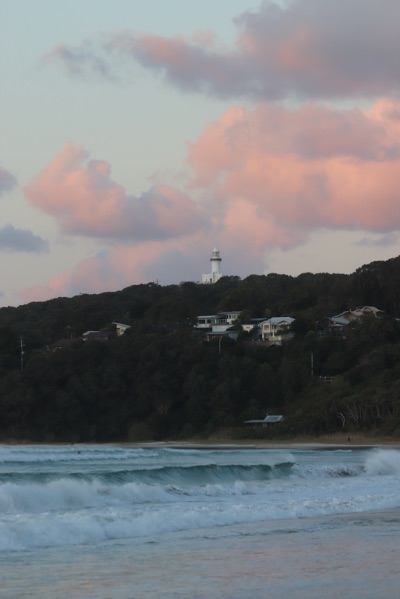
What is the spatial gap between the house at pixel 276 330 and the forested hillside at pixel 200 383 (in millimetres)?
1137

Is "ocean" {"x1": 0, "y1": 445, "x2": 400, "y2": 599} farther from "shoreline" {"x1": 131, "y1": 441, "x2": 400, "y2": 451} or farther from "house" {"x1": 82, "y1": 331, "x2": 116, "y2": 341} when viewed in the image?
"house" {"x1": 82, "y1": 331, "x2": 116, "y2": 341}

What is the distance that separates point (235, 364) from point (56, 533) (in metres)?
62.9

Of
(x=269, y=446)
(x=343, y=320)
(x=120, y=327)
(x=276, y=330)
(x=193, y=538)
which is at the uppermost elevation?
(x=120, y=327)

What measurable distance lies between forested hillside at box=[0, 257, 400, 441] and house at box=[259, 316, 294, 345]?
1137mm

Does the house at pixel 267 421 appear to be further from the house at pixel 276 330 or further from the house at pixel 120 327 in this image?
the house at pixel 120 327

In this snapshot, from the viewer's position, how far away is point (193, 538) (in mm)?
19859

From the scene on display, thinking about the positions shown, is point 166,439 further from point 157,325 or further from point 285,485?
point 285,485

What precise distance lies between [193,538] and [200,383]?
60108 millimetres

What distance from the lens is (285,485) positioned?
3309 centimetres

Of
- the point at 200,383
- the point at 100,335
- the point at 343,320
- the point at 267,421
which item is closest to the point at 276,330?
the point at 343,320

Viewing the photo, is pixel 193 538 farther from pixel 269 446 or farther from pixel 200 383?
pixel 200 383

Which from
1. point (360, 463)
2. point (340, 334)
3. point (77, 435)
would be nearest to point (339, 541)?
point (360, 463)

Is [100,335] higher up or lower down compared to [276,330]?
higher up

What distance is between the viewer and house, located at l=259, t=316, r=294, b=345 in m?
89.4
